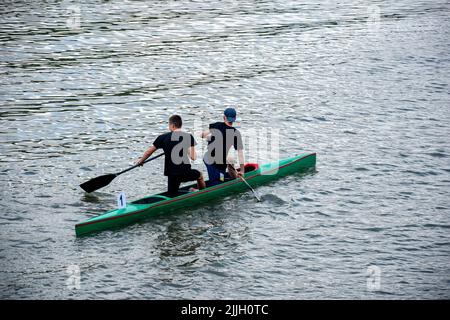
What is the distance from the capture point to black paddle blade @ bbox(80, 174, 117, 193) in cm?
1728

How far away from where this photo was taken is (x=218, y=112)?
25.1 metres

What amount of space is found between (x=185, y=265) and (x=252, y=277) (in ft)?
4.79

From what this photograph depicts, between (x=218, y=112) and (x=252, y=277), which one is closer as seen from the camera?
(x=252, y=277)

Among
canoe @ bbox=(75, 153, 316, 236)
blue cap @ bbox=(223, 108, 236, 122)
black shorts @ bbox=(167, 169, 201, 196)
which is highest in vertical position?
blue cap @ bbox=(223, 108, 236, 122)

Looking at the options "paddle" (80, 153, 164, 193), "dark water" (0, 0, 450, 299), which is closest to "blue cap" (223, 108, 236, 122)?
"dark water" (0, 0, 450, 299)

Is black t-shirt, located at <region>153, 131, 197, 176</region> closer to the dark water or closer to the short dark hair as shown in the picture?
the short dark hair

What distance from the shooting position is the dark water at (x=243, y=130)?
13.9 m

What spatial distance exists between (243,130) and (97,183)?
294 inches

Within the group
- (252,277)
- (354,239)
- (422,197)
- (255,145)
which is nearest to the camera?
(252,277)

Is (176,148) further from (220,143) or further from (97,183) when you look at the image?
(97,183)

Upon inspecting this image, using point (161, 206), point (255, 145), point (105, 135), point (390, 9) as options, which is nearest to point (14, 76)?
point (105, 135)

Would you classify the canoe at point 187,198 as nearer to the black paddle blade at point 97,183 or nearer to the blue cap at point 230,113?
the black paddle blade at point 97,183
